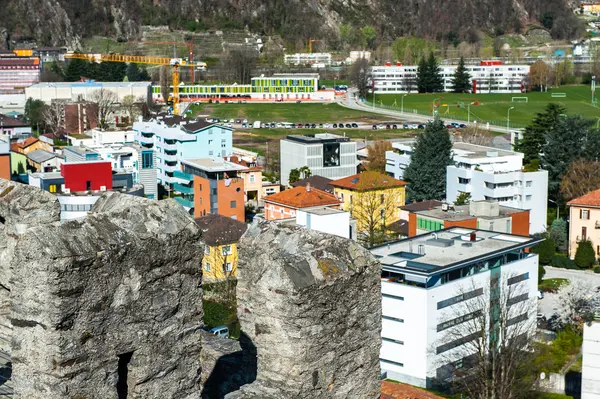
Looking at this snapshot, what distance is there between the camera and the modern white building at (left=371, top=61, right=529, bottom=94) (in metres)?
117

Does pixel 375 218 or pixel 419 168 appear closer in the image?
pixel 375 218

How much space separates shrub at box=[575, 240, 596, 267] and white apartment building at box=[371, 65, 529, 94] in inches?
3148

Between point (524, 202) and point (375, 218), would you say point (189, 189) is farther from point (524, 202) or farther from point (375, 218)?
point (524, 202)

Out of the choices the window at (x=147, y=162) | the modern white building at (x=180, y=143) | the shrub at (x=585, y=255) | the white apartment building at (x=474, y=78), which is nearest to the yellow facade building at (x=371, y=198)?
the shrub at (x=585, y=255)

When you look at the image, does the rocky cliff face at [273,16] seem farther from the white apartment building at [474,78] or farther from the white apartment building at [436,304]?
the white apartment building at [436,304]

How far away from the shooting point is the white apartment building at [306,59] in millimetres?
145038

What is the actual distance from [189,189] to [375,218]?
35.3ft

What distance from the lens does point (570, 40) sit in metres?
168

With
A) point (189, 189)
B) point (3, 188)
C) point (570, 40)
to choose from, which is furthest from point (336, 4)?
point (3, 188)

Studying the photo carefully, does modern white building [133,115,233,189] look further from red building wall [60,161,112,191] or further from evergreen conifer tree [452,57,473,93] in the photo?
evergreen conifer tree [452,57,473,93]

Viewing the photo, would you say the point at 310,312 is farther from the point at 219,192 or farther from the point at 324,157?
the point at 324,157

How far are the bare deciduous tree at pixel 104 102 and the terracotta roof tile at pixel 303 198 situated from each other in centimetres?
3804

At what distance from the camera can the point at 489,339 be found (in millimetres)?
25578

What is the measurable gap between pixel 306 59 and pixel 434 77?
110ft
